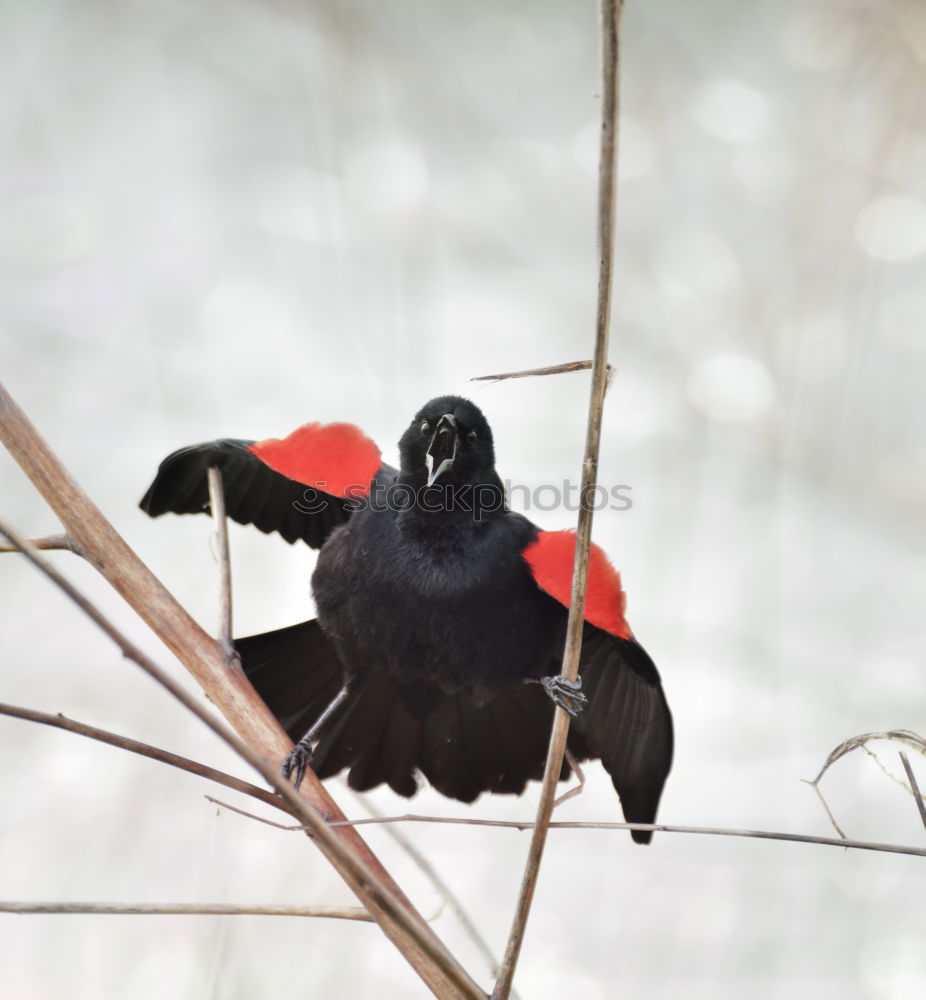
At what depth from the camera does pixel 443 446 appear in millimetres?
1149

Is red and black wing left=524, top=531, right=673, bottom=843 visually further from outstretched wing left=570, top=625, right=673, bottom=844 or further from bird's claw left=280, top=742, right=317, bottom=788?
bird's claw left=280, top=742, right=317, bottom=788

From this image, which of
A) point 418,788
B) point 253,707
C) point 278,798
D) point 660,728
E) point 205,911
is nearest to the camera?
point 205,911

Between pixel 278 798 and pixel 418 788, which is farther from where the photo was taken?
pixel 418 788

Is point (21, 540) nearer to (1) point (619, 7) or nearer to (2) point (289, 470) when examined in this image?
(1) point (619, 7)

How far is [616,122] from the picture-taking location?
48 centimetres

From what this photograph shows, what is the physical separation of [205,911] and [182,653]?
0.27 meters

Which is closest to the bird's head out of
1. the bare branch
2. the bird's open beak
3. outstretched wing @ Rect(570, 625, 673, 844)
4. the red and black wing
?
the bird's open beak

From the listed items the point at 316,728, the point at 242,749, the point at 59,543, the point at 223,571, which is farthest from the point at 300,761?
the point at 242,749

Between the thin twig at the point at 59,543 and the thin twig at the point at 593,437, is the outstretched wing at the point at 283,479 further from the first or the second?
the thin twig at the point at 593,437

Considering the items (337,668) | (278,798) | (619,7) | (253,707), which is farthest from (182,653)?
(619,7)

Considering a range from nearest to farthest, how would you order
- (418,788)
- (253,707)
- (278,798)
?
(278,798), (253,707), (418,788)

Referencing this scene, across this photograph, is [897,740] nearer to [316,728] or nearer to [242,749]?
[242,749]

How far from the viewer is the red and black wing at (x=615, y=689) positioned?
1067 mm

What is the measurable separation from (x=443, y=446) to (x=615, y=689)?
38 centimetres
